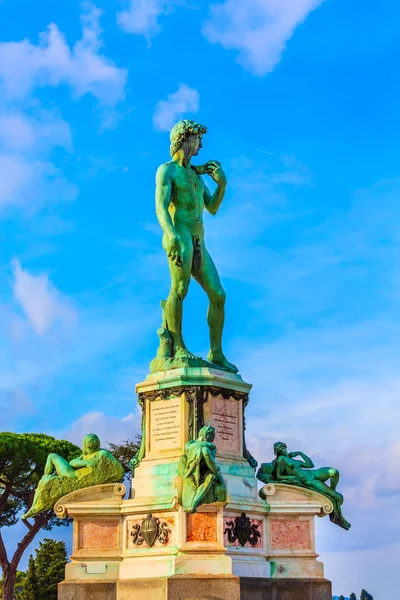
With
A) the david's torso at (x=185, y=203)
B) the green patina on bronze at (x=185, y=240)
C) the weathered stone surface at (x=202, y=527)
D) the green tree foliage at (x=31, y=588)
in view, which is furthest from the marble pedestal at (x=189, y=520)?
the green tree foliage at (x=31, y=588)

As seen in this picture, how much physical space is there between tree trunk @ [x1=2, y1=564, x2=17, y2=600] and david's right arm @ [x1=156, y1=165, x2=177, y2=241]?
795 inches

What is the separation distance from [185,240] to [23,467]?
2051cm

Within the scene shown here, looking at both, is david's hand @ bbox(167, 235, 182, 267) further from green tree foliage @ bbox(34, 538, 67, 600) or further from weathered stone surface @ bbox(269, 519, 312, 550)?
green tree foliage @ bbox(34, 538, 67, 600)

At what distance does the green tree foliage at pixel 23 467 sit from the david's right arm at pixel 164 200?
19645mm

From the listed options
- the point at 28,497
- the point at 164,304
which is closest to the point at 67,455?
the point at 28,497

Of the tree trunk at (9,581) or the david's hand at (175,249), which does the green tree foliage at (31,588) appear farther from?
the david's hand at (175,249)

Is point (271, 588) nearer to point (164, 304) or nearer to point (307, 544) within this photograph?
point (307, 544)

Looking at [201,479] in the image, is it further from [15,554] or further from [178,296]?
[15,554]

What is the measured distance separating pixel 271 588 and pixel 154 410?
3566mm

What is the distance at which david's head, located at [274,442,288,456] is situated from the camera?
17000 mm

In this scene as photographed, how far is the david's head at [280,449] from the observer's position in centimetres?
1700

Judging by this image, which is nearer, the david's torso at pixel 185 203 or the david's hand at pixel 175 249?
the david's hand at pixel 175 249

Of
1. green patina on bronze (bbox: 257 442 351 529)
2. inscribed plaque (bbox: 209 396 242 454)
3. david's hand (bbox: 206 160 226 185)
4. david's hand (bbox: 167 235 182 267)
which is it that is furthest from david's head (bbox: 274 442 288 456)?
david's hand (bbox: 206 160 226 185)

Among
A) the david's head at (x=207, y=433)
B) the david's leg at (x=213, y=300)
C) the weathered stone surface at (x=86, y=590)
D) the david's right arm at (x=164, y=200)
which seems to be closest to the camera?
the david's head at (x=207, y=433)
